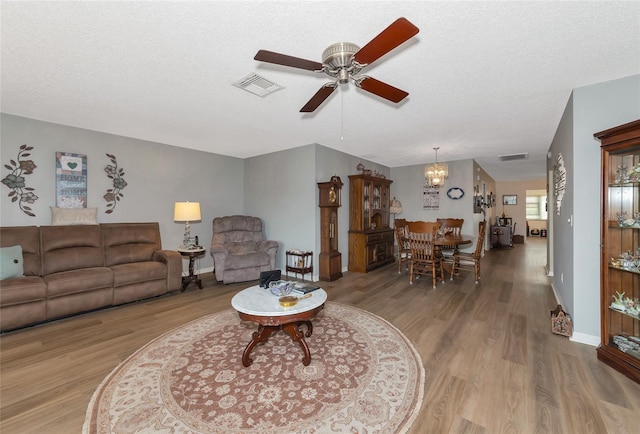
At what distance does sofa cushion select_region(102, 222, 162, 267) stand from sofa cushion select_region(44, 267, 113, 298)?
0.41 meters

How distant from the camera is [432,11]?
5.18 ft

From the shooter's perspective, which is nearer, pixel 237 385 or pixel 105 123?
pixel 237 385

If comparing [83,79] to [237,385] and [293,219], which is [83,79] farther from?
[293,219]

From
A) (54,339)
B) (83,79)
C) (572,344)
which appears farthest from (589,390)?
(83,79)

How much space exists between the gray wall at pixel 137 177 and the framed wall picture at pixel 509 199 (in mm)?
10598

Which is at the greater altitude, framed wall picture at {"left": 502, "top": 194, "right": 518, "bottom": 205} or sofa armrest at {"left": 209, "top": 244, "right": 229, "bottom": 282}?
framed wall picture at {"left": 502, "top": 194, "right": 518, "bottom": 205}

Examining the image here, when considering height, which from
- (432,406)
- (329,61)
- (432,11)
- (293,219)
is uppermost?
(432,11)

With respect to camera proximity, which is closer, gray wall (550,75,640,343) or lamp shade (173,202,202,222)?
gray wall (550,75,640,343)

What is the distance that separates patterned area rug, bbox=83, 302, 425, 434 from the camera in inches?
61.1

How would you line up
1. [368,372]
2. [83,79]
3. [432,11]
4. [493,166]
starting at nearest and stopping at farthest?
[432,11]
[368,372]
[83,79]
[493,166]

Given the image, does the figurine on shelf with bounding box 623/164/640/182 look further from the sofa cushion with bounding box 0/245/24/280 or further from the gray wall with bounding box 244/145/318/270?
the sofa cushion with bounding box 0/245/24/280

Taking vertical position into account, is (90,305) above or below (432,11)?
below

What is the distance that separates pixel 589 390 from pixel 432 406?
3.83ft

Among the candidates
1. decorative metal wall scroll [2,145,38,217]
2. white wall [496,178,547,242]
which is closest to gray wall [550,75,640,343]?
decorative metal wall scroll [2,145,38,217]
